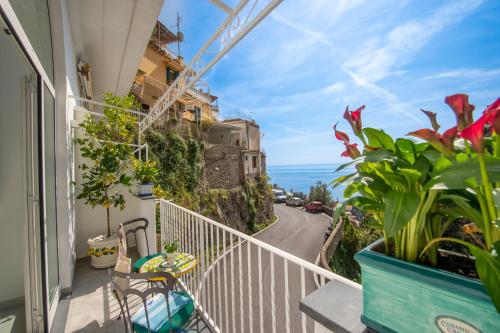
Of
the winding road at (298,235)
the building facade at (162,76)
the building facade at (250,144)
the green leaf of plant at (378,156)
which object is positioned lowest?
the winding road at (298,235)

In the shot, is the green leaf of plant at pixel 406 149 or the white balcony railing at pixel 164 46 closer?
the green leaf of plant at pixel 406 149

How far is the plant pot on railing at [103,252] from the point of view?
10.2ft

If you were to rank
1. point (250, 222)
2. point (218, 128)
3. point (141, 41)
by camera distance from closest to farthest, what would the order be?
point (141, 41) < point (250, 222) < point (218, 128)

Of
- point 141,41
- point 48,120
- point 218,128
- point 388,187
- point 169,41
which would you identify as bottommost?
point 388,187

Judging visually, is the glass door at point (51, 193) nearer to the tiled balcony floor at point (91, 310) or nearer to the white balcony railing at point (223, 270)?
the tiled balcony floor at point (91, 310)

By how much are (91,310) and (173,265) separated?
3.25 ft

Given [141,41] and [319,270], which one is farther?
[141,41]

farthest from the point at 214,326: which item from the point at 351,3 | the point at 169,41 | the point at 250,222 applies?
the point at 169,41

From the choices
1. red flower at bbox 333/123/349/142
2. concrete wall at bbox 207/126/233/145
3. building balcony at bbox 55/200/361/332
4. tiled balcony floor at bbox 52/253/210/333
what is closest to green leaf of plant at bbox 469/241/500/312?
red flower at bbox 333/123/349/142

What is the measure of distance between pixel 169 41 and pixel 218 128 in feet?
22.0

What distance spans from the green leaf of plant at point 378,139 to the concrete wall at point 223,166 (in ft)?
42.0

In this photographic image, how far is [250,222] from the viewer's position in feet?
51.7

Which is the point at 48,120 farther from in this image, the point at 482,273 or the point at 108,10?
the point at 482,273

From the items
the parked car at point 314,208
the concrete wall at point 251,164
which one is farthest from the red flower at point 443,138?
the parked car at point 314,208
